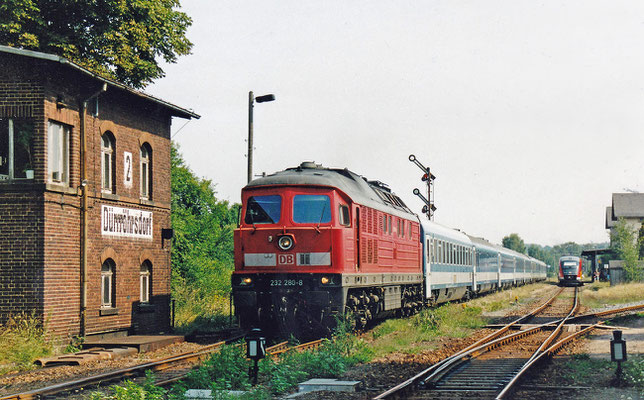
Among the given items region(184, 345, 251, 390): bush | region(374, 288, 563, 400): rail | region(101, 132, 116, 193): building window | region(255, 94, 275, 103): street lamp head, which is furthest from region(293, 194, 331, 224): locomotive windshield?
region(255, 94, 275, 103): street lamp head

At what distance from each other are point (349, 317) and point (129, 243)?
246 inches

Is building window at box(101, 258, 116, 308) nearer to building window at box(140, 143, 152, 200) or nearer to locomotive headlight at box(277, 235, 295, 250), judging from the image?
building window at box(140, 143, 152, 200)

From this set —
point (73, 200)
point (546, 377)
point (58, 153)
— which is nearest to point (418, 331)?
point (546, 377)

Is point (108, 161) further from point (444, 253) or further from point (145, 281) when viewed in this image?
point (444, 253)

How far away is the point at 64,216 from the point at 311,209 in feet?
17.4

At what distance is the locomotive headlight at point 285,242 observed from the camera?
16.6 metres

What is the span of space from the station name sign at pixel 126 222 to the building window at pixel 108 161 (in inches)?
22.4

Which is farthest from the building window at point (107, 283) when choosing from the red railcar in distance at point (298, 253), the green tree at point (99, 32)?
the green tree at point (99, 32)

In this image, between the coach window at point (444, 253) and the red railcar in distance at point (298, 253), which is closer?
the red railcar in distance at point (298, 253)

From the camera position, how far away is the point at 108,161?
62.5 feet

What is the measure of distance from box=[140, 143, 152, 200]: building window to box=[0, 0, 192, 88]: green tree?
6898mm

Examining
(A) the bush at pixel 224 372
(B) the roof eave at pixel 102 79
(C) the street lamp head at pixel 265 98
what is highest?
(C) the street lamp head at pixel 265 98

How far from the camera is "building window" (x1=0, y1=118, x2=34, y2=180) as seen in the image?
53.8ft

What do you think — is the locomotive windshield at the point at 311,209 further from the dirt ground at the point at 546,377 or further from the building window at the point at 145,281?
the building window at the point at 145,281
